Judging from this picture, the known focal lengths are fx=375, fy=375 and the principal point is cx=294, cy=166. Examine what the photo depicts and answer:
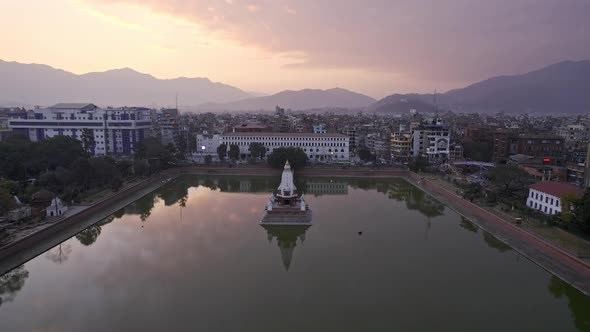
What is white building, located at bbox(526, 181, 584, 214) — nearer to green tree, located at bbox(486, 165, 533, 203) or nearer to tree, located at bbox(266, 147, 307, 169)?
green tree, located at bbox(486, 165, 533, 203)

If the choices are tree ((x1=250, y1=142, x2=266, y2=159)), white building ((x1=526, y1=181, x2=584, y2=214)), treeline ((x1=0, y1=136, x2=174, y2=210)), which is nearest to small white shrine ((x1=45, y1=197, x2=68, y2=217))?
treeline ((x1=0, y1=136, x2=174, y2=210))

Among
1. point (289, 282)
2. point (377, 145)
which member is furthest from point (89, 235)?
point (377, 145)

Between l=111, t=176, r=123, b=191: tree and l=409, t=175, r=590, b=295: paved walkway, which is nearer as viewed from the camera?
l=409, t=175, r=590, b=295: paved walkway

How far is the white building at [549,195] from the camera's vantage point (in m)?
19.2

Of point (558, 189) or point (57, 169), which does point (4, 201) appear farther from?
point (558, 189)

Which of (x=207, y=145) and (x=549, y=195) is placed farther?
(x=207, y=145)

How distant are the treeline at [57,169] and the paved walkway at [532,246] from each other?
2285cm

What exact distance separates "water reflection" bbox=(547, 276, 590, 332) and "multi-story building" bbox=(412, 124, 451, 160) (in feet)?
91.1

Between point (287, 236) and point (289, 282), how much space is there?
5.42 metres

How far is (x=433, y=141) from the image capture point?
40.9 m

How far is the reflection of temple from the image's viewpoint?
16481mm

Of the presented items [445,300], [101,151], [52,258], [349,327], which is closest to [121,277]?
[52,258]

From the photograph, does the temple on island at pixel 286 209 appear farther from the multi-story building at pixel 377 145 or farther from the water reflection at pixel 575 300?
the multi-story building at pixel 377 145

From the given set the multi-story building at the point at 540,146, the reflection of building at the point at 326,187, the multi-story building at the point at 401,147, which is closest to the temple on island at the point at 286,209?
the reflection of building at the point at 326,187
